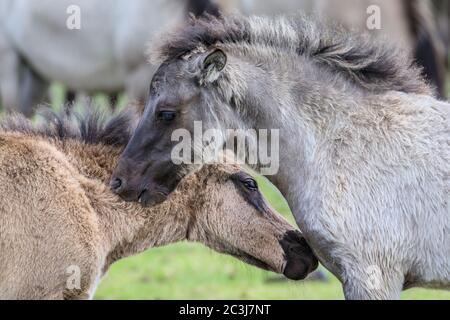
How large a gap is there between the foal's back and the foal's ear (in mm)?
1102

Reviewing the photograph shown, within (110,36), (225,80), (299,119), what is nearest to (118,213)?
(225,80)

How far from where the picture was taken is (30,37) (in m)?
13.4

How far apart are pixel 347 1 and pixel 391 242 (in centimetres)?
741

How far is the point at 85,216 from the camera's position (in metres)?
6.55

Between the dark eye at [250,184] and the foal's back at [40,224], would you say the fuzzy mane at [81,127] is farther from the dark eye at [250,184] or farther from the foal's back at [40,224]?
the dark eye at [250,184]

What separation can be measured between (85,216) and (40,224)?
0.96 feet

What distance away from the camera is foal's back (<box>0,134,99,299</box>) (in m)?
6.30

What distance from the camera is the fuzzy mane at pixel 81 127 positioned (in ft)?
23.1

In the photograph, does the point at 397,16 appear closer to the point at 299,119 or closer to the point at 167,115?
the point at 299,119

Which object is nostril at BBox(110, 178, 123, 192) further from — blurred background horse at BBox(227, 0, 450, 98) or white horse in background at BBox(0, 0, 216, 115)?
blurred background horse at BBox(227, 0, 450, 98)

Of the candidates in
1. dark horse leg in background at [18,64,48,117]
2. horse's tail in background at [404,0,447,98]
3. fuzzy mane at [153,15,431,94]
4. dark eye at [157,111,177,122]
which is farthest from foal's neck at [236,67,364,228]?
dark horse leg in background at [18,64,48,117]

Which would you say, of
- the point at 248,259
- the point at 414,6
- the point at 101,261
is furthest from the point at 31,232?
the point at 414,6

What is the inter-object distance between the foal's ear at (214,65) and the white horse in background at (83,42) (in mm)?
5799

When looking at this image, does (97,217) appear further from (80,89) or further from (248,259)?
(80,89)
